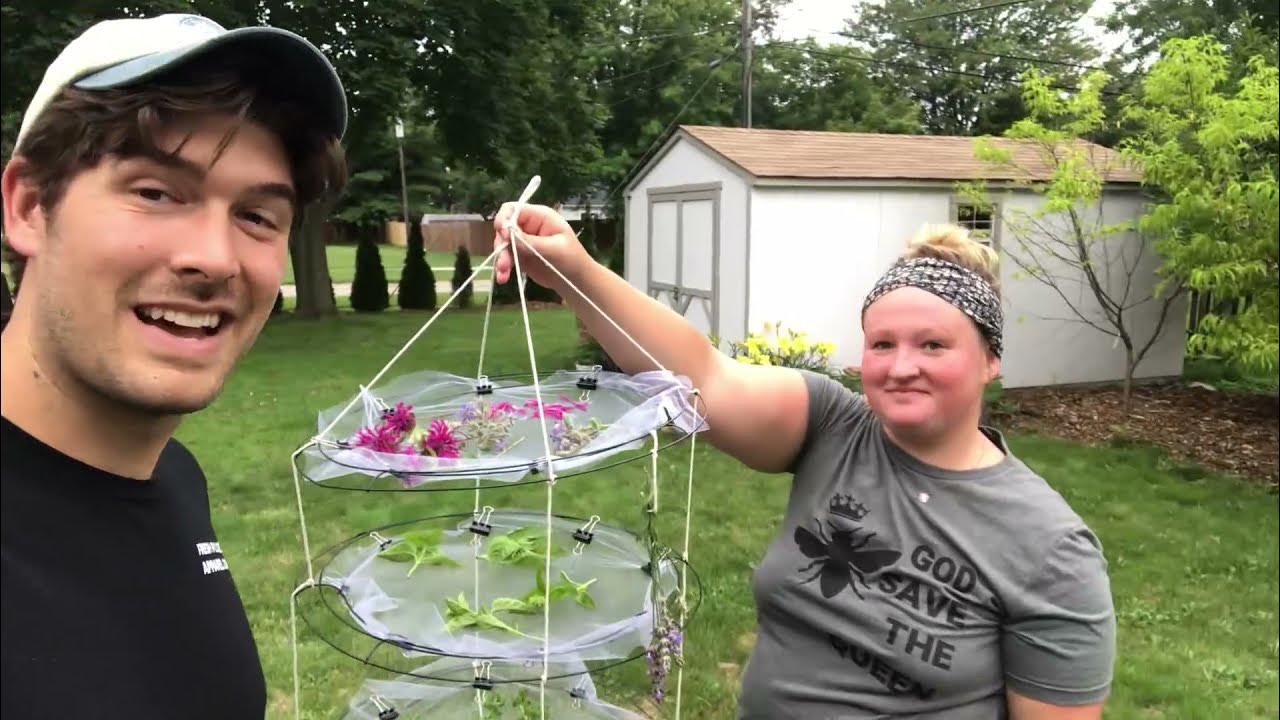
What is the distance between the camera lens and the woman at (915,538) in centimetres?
127

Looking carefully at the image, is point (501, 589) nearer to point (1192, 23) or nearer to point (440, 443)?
point (440, 443)

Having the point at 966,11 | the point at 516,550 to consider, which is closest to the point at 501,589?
the point at 516,550

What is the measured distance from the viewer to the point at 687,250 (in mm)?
8547

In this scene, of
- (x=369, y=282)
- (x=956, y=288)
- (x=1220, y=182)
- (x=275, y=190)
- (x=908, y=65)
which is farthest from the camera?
(x=369, y=282)

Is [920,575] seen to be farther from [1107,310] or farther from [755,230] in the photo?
[1107,310]

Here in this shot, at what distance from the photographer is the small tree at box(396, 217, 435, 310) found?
14758mm

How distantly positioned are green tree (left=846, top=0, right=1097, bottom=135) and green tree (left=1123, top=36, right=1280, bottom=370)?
0.71 m

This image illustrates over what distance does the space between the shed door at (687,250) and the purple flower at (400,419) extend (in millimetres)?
6705

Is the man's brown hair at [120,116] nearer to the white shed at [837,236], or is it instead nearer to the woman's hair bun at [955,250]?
the woman's hair bun at [955,250]

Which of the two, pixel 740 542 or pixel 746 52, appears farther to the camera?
pixel 746 52

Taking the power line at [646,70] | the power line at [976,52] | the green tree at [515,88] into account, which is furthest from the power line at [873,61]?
the green tree at [515,88]

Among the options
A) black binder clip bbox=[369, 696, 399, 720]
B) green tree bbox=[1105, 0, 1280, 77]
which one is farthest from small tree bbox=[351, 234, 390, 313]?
black binder clip bbox=[369, 696, 399, 720]

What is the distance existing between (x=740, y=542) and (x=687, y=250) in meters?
4.66

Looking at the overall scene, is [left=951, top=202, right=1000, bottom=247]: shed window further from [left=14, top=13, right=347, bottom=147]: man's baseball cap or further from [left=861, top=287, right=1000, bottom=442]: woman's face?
[left=14, top=13, right=347, bottom=147]: man's baseball cap
